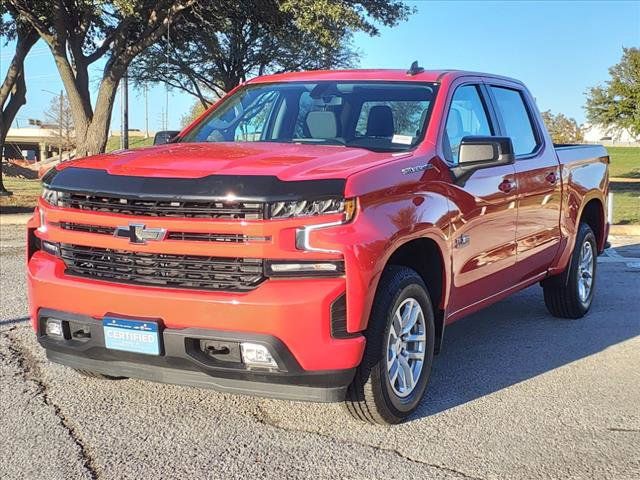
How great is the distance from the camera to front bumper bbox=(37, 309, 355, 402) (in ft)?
11.4

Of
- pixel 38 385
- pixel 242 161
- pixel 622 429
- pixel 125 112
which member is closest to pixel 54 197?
pixel 242 161

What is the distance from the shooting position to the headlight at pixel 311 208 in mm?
3465

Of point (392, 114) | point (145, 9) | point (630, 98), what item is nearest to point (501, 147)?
point (392, 114)

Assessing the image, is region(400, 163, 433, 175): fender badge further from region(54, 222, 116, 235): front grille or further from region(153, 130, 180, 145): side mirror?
region(153, 130, 180, 145): side mirror

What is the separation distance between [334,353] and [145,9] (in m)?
15.1

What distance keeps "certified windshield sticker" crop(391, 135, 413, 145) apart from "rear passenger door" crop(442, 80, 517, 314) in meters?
0.21

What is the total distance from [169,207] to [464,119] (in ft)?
7.59

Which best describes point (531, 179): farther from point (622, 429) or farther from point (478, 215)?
point (622, 429)

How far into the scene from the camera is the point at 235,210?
11.4 feet

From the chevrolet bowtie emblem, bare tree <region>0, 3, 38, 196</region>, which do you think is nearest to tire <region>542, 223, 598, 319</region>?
the chevrolet bowtie emblem

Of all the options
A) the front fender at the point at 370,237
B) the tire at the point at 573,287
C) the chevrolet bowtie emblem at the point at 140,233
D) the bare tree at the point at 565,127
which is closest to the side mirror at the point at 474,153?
the front fender at the point at 370,237

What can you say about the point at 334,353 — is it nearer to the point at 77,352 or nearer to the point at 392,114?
the point at 77,352

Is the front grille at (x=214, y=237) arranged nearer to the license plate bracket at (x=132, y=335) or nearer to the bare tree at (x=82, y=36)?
the license plate bracket at (x=132, y=335)

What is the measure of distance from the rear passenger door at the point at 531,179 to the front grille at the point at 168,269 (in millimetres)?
2518
